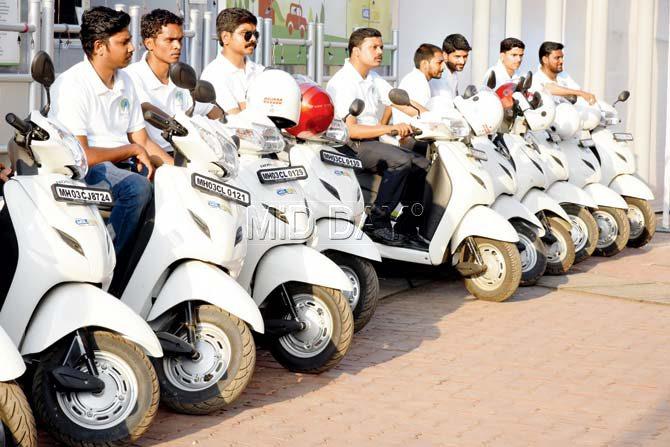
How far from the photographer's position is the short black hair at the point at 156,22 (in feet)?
21.9

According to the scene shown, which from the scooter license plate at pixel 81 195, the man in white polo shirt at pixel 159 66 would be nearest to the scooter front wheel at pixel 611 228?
the man in white polo shirt at pixel 159 66

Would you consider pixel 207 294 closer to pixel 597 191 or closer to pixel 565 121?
pixel 565 121

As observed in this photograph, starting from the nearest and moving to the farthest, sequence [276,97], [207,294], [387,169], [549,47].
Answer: [207,294], [276,97], [387,169], [549,47]

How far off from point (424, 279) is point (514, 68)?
8.27ft

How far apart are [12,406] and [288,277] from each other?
1.91 m

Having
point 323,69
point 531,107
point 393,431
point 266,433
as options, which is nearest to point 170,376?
point 266,433

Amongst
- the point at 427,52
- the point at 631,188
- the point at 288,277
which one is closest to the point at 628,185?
the point at 631,188

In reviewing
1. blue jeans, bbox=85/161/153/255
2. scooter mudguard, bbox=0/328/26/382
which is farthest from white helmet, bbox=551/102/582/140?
scooter mudguard, bbox=0/328/26/382

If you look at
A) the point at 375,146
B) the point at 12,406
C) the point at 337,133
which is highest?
the point at 337,133

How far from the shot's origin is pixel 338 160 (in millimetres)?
7043

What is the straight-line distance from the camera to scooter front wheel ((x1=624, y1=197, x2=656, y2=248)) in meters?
10.8

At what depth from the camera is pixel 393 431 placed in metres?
5.14

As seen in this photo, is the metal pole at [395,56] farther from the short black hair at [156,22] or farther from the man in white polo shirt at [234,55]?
the short black hair at [156,22]

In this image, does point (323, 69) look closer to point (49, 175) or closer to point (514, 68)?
point (514, 68)
